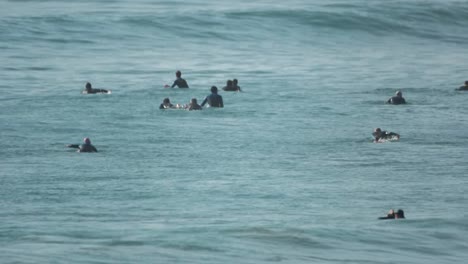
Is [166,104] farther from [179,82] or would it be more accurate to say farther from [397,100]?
[397,100]

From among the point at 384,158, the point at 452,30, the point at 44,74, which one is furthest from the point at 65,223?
the point at 452,30

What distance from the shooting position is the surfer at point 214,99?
47562 millimetres

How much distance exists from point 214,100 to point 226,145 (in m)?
7.58

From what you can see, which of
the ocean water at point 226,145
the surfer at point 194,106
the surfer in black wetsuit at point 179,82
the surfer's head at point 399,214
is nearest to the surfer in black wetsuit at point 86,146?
the ocean water at point 226,145

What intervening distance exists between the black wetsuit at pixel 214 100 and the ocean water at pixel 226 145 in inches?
25.0

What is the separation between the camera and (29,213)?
29.2m

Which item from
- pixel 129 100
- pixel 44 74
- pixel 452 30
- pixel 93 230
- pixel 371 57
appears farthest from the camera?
pixel 452 30

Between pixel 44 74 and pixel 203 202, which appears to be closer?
pixel 203 202

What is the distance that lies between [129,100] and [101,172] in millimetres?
15763

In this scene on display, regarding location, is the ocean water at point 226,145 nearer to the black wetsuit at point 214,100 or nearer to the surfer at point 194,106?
the surfer at point 194,106

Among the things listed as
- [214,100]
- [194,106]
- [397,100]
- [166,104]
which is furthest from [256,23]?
[166,104]

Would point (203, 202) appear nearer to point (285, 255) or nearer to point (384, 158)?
point (285, 255)

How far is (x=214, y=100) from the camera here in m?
47.9

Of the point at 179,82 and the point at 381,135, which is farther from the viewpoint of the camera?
the point at 179,82
